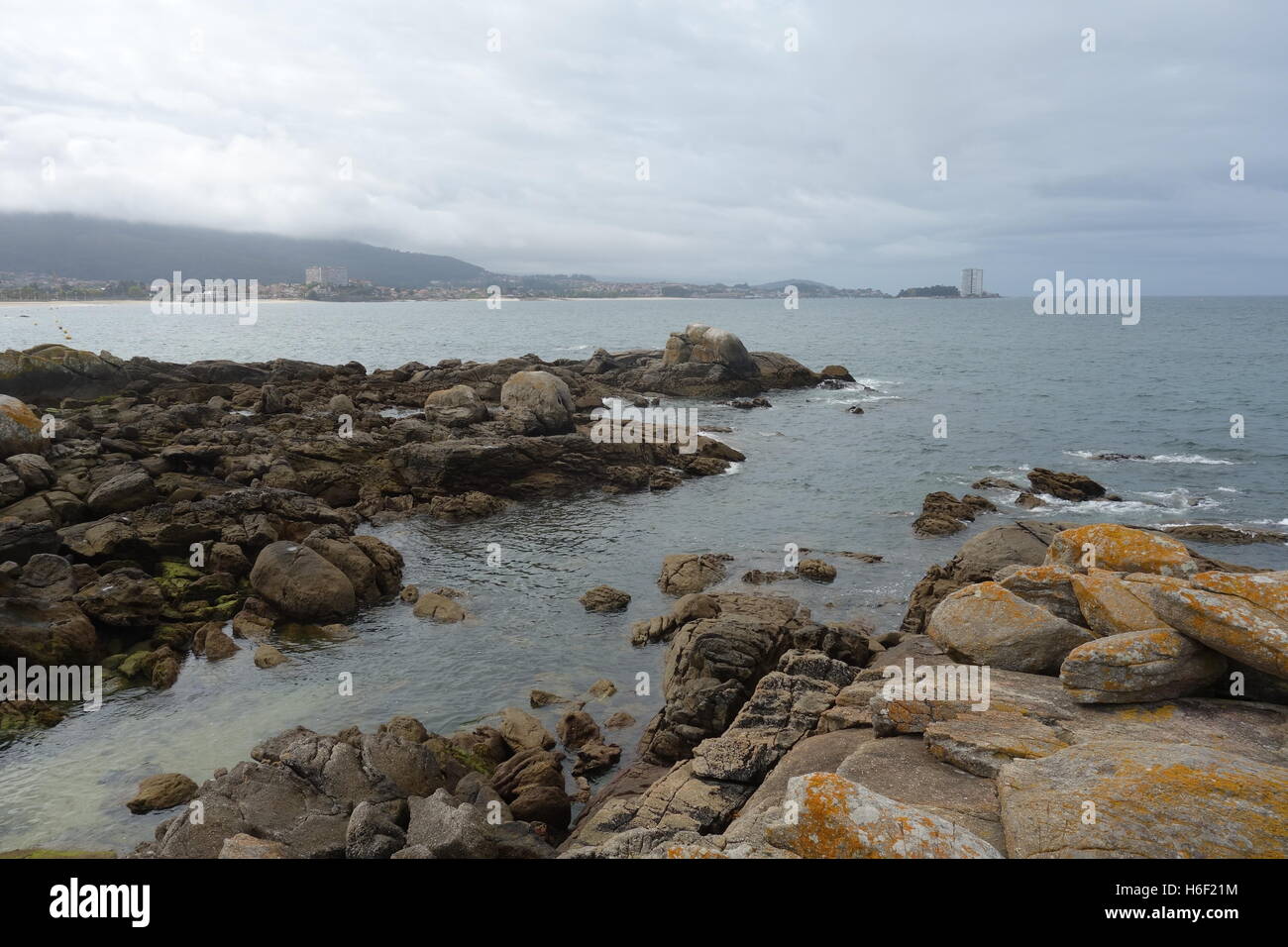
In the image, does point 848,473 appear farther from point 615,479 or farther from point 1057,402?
point 1057,402

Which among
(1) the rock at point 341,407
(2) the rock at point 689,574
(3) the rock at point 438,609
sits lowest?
(3) the rock at point 438,609

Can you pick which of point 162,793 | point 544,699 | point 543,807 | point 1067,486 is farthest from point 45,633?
point 1067,486

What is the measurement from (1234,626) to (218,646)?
18.9 m

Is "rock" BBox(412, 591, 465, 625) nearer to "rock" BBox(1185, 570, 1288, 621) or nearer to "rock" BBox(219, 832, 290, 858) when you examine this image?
"rock" BBox(219, 832, 290, 858)

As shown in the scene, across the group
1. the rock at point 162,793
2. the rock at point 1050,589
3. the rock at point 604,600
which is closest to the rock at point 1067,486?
the rock at point 604,600

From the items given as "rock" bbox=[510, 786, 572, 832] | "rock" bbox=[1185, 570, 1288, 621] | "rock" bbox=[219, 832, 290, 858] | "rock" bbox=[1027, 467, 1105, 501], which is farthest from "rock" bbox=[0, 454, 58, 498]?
"rock" bbox=[1027, 467, 1105, 501]

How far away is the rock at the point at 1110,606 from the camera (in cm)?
988

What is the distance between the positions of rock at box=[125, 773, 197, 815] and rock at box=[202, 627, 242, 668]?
4.95m

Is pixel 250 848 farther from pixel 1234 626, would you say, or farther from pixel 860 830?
pixel 1234 626

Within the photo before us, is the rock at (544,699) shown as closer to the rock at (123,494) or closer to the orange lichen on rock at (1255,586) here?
the orange lichen on rock at (1255,586)

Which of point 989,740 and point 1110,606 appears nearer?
point 989,740

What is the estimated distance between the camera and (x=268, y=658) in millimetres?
17391

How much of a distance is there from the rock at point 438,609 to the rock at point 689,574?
19.3ft

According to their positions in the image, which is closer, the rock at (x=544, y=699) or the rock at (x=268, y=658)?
the rock at (x=544, y=699)
